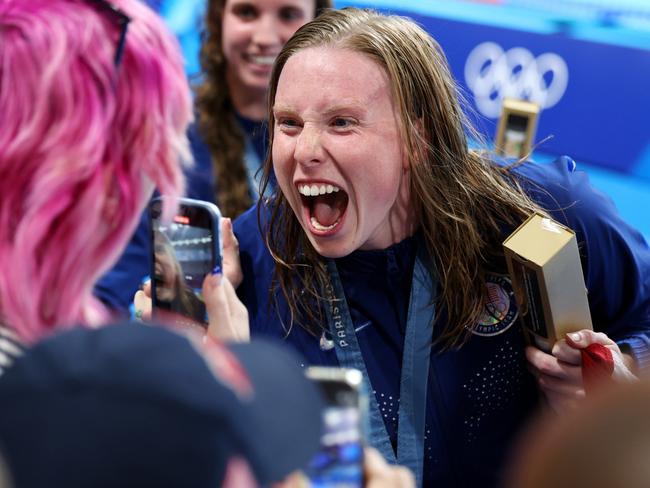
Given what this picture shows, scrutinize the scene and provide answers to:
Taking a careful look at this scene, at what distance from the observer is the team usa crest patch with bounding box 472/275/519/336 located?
187 centimetres

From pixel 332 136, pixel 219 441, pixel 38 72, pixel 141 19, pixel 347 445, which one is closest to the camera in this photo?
pixel 219 441

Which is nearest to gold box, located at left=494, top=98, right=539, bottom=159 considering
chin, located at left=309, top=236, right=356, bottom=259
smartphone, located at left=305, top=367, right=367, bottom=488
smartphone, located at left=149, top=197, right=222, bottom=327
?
chin, located at left=309, top=236, right=356, bottom=259

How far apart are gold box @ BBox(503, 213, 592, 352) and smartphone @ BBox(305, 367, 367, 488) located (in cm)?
78

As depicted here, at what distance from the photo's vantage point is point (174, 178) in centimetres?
123

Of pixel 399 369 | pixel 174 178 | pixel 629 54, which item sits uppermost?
pixel 174 178

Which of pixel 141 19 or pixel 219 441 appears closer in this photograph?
pixel 219 441

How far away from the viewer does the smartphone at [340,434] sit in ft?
3.03

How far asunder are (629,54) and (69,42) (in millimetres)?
4289

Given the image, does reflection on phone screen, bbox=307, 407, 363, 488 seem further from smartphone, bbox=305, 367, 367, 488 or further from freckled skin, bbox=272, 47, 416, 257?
freckled skin, bbox=272, 47, 416, 257

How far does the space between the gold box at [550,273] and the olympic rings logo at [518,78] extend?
3497 mm

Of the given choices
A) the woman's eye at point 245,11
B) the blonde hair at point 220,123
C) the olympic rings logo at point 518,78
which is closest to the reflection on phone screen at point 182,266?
the blonde hair at point 220,123

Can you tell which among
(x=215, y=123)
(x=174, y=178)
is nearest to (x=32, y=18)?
(x=174, y=178)

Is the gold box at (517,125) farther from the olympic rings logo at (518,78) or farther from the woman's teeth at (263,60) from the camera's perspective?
the olympic rings logo at (518,78)

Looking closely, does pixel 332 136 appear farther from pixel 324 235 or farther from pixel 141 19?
pixel 141 19
